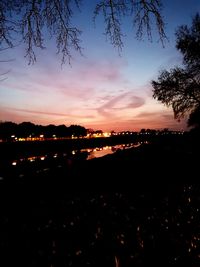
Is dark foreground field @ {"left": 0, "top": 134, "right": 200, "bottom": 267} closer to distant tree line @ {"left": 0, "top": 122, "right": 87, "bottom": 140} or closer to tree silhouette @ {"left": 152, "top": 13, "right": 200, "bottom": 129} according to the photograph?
tree silhouette @ {"left": 152, "top": 13, "right": 200, "bottom": 129}

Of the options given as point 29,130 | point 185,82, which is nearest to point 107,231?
point 185,82

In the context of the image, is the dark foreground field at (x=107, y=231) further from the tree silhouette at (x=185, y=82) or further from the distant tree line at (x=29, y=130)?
the distant tree line at (x=29, y=130)

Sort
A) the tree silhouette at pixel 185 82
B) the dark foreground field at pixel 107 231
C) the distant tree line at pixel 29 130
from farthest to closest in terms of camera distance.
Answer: the distant tree line at pixel 29 130, the tree silhouette at pixel 185 82, the dark foreground field at pixel 107 231

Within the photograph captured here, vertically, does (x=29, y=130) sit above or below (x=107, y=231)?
above

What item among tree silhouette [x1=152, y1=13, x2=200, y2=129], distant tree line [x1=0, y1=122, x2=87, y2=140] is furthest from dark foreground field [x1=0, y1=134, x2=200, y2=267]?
distant tree line [x1=0, y1=122, x2=87, y2=140]

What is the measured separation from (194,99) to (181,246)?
977 inches

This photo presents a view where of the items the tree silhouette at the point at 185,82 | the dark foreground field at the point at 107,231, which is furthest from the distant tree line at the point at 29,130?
the dark foreground field at the point at 107,231

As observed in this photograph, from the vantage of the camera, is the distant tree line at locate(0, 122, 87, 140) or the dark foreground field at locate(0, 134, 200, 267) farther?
the distant tree line at locate(0, 122, 87, 140)

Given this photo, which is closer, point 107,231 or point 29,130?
point 107,231

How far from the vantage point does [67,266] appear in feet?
9.53

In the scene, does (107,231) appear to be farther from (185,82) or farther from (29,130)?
(29,130)

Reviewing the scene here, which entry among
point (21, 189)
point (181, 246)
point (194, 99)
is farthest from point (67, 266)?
point (194, 99)

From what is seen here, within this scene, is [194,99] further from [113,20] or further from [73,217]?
[73,217]

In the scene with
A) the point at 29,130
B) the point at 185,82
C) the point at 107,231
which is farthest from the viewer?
the point at 29,130
